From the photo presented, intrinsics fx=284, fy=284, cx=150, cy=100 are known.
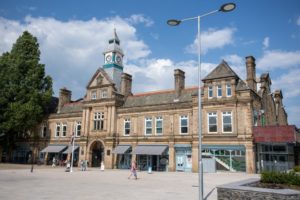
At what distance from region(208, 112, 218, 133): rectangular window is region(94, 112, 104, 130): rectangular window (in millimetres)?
17024

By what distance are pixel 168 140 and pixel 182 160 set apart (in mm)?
3177

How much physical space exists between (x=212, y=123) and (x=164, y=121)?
270 inches

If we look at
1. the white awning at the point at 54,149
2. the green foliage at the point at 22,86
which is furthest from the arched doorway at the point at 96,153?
the green foliage at the point at 22,86

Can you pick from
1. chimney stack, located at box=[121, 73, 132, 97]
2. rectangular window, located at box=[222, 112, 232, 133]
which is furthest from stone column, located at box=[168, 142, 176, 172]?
chimney stack, located at box=[121, 73, 132, 97]

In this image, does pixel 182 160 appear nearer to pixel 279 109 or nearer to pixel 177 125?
pixel 177 125

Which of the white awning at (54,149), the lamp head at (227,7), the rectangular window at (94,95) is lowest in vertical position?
the white awning at (54,149)

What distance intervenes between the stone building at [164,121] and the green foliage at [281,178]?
672 inches

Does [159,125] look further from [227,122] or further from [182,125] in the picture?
[227,122]

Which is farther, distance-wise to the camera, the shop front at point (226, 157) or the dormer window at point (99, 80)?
the dormer window at point (99, 80)

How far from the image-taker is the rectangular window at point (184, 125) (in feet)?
120

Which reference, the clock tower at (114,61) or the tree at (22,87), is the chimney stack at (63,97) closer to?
the tree at (22,87)

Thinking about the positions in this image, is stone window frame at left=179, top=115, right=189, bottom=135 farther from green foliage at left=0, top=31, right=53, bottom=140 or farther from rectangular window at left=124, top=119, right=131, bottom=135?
green foliage at left=0, top=31, right=53, bottom=140

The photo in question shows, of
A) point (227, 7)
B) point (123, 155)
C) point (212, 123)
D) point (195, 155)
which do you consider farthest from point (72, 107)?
point (227, 7)

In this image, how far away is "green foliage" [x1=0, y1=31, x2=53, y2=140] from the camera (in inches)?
1757
